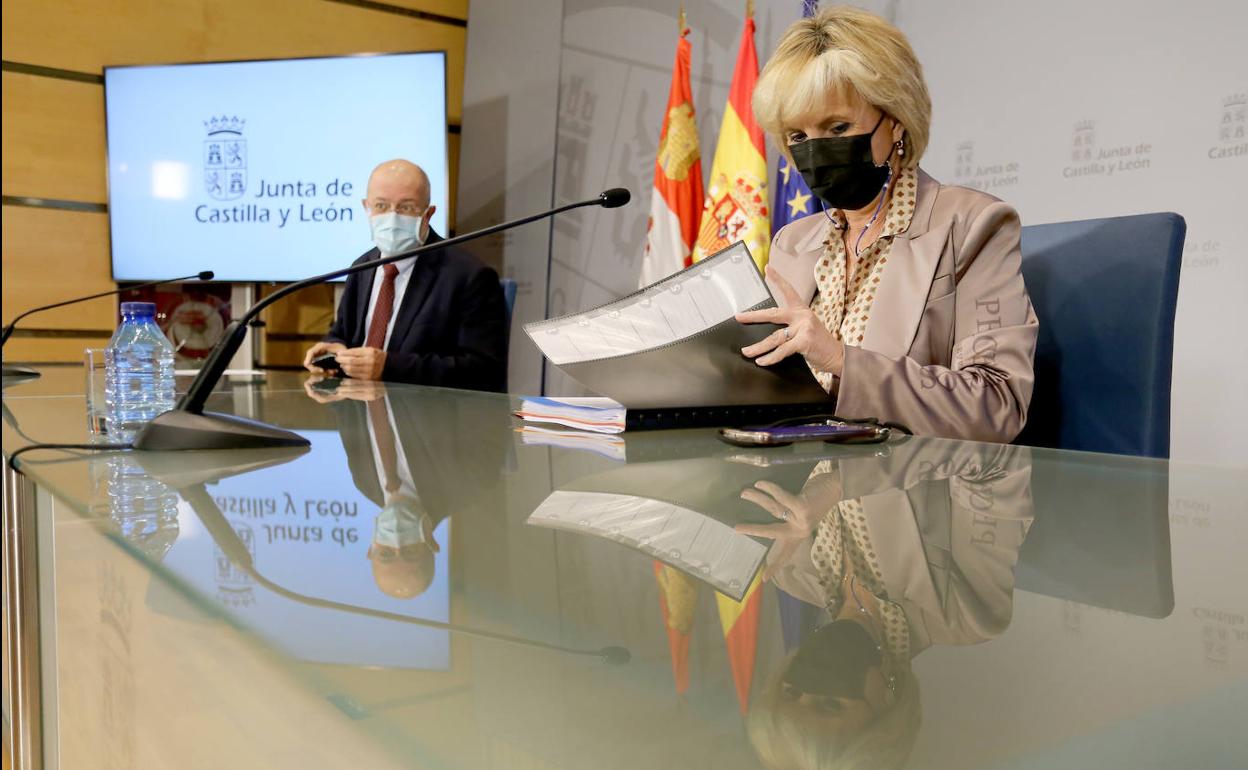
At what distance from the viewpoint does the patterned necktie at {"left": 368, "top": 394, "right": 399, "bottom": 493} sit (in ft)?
2.17

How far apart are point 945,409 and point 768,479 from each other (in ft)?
1.92

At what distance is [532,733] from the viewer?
8.9 inches

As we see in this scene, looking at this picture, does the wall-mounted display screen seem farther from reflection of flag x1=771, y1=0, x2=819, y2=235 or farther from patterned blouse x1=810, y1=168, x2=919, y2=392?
patterned blouse x1=810, y1=168, x2=919, y2=392

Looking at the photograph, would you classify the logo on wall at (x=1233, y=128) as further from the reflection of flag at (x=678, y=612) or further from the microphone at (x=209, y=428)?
the reflection of flag at (x=678, y=612)

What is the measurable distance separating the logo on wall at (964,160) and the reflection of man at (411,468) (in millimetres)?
1700

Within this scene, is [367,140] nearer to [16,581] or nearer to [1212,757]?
[16,581]

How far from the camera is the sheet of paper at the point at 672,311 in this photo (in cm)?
Answer: 95

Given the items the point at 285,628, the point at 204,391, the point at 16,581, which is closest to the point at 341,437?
the point at 204,391

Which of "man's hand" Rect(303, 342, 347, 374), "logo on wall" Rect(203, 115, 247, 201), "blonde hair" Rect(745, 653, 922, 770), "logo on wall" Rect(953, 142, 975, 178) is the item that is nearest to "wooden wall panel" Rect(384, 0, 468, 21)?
"logo on wall" Rect(203, 115, 247, 201)

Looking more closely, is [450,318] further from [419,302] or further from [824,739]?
[824,739]

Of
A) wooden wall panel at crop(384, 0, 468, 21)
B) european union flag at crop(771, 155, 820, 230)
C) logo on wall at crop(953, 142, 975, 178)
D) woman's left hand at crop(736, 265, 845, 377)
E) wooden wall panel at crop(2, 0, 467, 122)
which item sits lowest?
woman's left hand at crop(736, 265, 845, 377)

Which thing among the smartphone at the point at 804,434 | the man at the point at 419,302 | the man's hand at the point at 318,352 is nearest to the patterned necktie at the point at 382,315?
the man at the point at 419,302

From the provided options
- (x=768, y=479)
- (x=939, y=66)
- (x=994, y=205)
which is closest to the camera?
(x=768, y=479)

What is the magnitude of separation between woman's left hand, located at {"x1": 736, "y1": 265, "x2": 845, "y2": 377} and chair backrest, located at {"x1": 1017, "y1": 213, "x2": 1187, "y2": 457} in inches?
16.7
